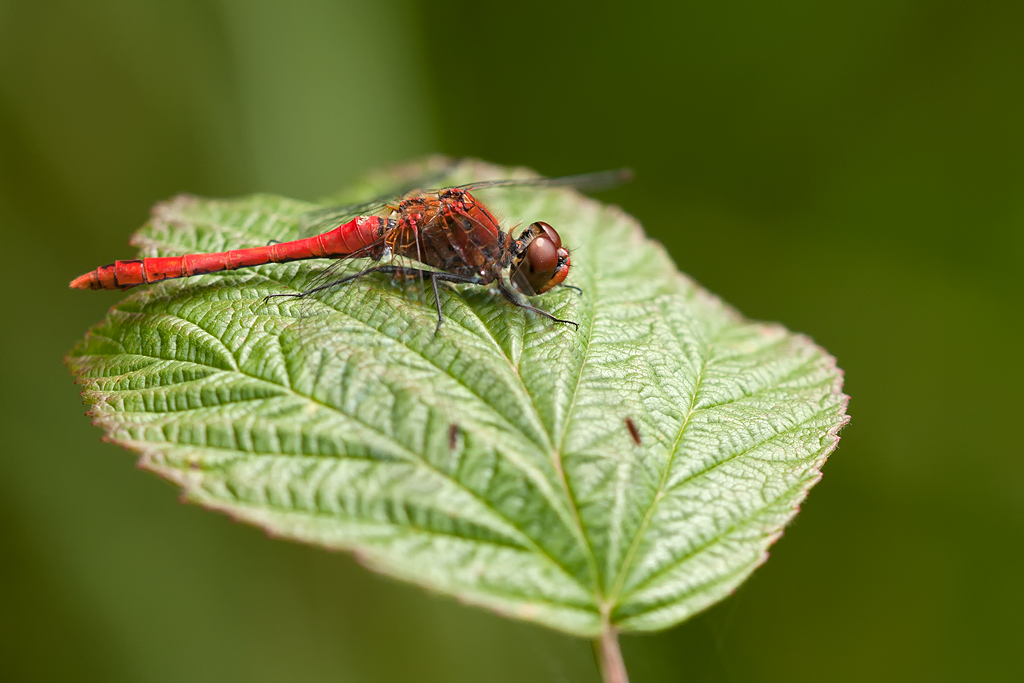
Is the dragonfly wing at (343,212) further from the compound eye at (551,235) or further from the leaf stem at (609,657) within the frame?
the leaf stem at (609,657)

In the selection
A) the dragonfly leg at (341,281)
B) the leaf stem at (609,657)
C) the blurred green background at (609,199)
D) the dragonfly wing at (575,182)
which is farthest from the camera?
the blurred green background at (609,199)

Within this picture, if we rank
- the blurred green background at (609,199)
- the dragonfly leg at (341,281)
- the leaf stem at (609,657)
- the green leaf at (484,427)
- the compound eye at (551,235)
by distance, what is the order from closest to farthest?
the leaf stem at (609,657) < the green leaf at (484,427) < the dragonfly leg at (341,281) < the compound eye at (551,235) < the blurred green background at (609,199)

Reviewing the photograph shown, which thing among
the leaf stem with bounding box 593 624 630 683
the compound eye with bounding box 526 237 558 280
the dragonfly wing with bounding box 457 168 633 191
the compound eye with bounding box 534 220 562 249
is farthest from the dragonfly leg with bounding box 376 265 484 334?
the leaf stem with bounding box 593 624 630 683

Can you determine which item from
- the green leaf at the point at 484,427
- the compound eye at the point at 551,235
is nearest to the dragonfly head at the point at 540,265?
the compound eye at the point at 551,235

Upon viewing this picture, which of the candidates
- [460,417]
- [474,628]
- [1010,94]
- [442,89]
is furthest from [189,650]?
[1010,94]

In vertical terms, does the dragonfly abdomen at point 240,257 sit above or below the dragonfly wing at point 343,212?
below

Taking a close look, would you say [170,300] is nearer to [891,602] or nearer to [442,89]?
[442,89]

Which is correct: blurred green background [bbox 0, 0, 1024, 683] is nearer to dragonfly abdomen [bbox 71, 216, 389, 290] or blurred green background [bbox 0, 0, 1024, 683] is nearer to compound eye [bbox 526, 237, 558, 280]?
dragonfly abdomen [bbox 71, 216, 389, 290]
